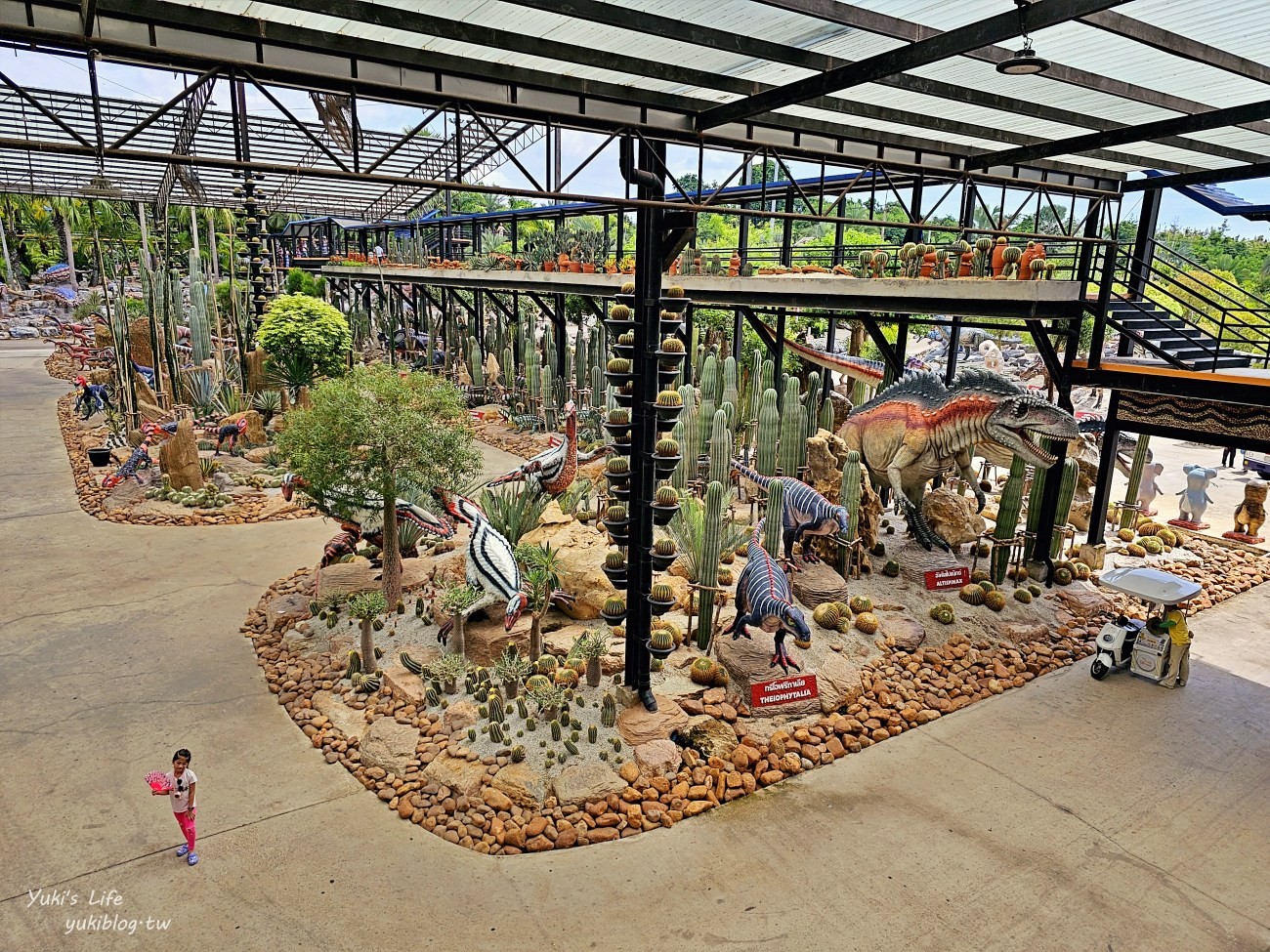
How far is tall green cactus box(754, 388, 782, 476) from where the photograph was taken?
898 centimetres

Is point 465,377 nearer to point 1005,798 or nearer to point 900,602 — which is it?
point 900,602

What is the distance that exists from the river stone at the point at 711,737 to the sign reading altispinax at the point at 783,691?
315mm

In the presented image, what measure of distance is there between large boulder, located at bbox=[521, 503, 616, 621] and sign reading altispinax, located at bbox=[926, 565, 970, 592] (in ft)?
10.3

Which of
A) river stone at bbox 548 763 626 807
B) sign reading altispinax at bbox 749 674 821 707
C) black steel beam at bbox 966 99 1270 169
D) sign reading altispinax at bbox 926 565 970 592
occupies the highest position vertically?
black steel beam at bbox 966 99 1270 169

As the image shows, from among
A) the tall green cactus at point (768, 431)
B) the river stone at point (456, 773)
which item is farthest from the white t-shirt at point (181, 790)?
the tall green cactus at point (768, 431)

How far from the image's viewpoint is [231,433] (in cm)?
1205

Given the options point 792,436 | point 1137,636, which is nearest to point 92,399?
point 792,436

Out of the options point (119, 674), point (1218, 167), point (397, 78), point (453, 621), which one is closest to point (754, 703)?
point (453, 621)

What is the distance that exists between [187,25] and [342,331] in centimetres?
1011

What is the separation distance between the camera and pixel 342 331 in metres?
14.5

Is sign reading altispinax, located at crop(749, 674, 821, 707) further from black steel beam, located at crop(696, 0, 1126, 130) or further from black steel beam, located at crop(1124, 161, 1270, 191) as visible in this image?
black steel beam, located at crop(1124, 161, 1270, 191)

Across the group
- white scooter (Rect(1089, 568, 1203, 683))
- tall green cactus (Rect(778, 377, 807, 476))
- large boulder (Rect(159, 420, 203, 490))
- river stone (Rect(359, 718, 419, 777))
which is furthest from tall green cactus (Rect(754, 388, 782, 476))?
large boulder (Rect(159, 420, 203, 490))

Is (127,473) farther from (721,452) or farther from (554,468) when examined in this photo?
(721,452)

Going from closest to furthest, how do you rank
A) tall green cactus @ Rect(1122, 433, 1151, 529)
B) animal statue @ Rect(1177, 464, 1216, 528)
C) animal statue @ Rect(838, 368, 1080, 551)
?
animal statue @ Rect(838, 368, 1080, 551), tall green cactus @ Rect(1122, 433, 1151, 529), animal statue @ Rect(1177, 464, 1216, 528)
